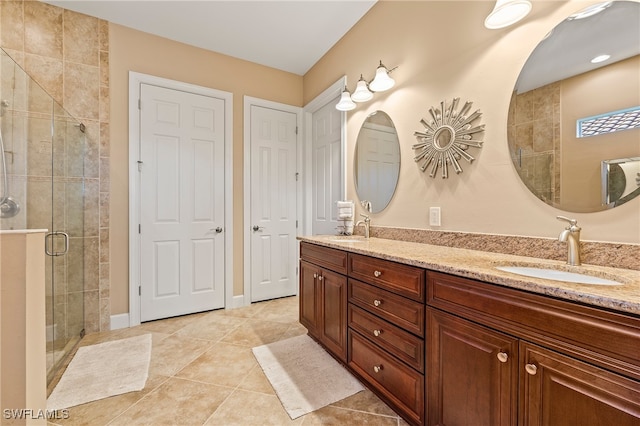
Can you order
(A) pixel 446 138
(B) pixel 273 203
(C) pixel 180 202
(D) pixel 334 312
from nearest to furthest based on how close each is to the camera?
(A) pixel 446 138
(D) pixel 334 312
(C) pixel 180 202
(B) pixel 273 203

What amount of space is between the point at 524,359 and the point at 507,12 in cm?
151

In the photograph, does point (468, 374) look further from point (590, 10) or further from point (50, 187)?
point (50, 187)

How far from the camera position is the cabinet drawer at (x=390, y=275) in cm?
126

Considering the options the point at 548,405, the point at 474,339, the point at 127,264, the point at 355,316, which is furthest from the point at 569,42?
the point at 127,264

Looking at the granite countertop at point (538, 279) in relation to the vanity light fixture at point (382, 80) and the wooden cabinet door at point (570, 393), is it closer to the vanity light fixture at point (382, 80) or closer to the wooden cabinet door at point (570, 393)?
the wooden cabinet door at point (570, 393)

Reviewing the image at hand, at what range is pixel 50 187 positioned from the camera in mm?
1984

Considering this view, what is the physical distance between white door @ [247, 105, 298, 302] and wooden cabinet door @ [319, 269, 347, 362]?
147 centimetres

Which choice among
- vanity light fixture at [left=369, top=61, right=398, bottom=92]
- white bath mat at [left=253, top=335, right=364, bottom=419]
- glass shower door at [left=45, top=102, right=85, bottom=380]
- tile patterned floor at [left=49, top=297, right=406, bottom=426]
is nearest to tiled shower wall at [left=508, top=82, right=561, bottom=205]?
vanity light fixture at [left=369, top=61, right=398, bottom=92]


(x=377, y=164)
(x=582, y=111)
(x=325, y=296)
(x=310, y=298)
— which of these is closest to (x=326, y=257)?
(x=325, y=296)

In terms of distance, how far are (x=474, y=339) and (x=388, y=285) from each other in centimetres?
47

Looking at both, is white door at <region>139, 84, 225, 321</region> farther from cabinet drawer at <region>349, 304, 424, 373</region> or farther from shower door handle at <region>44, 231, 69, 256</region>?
cabinet drawer at <region>349, 304, 424, 373</region>

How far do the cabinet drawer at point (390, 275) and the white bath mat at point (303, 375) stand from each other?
703 mm

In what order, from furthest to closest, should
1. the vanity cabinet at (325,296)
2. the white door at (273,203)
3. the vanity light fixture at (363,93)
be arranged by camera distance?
the white door at (273,203)
the vanity light fixture at (363,93)
the vanity cabinet at (325,296)

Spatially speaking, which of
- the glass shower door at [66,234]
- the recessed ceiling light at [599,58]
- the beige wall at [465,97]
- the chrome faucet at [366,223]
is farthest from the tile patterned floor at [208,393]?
the recessed ceiling light at [599,58]
